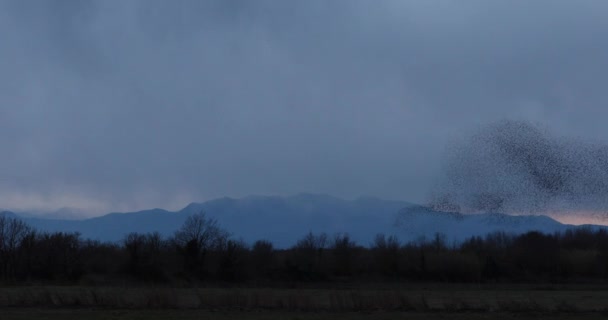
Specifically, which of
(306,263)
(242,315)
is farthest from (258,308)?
(306,263)

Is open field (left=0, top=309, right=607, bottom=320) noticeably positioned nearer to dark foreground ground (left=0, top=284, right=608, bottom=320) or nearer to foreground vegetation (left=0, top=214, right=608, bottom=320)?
dark foreground ground (left=0, top=284, right=608, bottom=320)

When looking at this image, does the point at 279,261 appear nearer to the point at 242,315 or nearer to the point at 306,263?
the point at 306,263

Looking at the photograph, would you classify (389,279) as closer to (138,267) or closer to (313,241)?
(313,241)

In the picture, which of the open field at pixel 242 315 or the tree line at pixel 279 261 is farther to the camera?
the tree line at pixel 279 261

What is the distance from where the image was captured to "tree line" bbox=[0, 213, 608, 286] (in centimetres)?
8350

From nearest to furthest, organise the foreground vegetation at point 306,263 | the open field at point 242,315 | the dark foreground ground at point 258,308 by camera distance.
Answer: the open field at point 242,315
the dark foreground ground at point 258,308
the foreground vegetation at point 306,263

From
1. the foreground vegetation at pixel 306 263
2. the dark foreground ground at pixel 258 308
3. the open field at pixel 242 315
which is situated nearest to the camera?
the open field at pixel 242 315

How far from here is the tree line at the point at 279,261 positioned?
83500mm

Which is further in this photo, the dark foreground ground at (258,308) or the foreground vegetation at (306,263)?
the foreground vegetation at (306,263)

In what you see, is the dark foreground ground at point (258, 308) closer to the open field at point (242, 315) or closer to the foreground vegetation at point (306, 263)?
the open field at point (242, 315)

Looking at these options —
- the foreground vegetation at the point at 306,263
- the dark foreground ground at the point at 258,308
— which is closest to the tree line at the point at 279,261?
the foreground vegetation at the point at 306,263

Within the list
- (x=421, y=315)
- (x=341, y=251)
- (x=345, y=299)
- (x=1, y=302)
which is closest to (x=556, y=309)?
(x=421, y=315)


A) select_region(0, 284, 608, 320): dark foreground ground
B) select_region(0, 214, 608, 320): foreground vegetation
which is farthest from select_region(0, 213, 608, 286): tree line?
select_region(0, 284, 608, 320): dark foreground ground

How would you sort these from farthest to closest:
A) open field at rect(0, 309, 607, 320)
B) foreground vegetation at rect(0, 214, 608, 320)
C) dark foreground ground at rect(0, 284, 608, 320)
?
foreground vegetation at rect(0, 214, 608, 320) → dark foreground ground at rect(0, 284, 608, 320) → open field at rect(0, 309, 607, 320)
